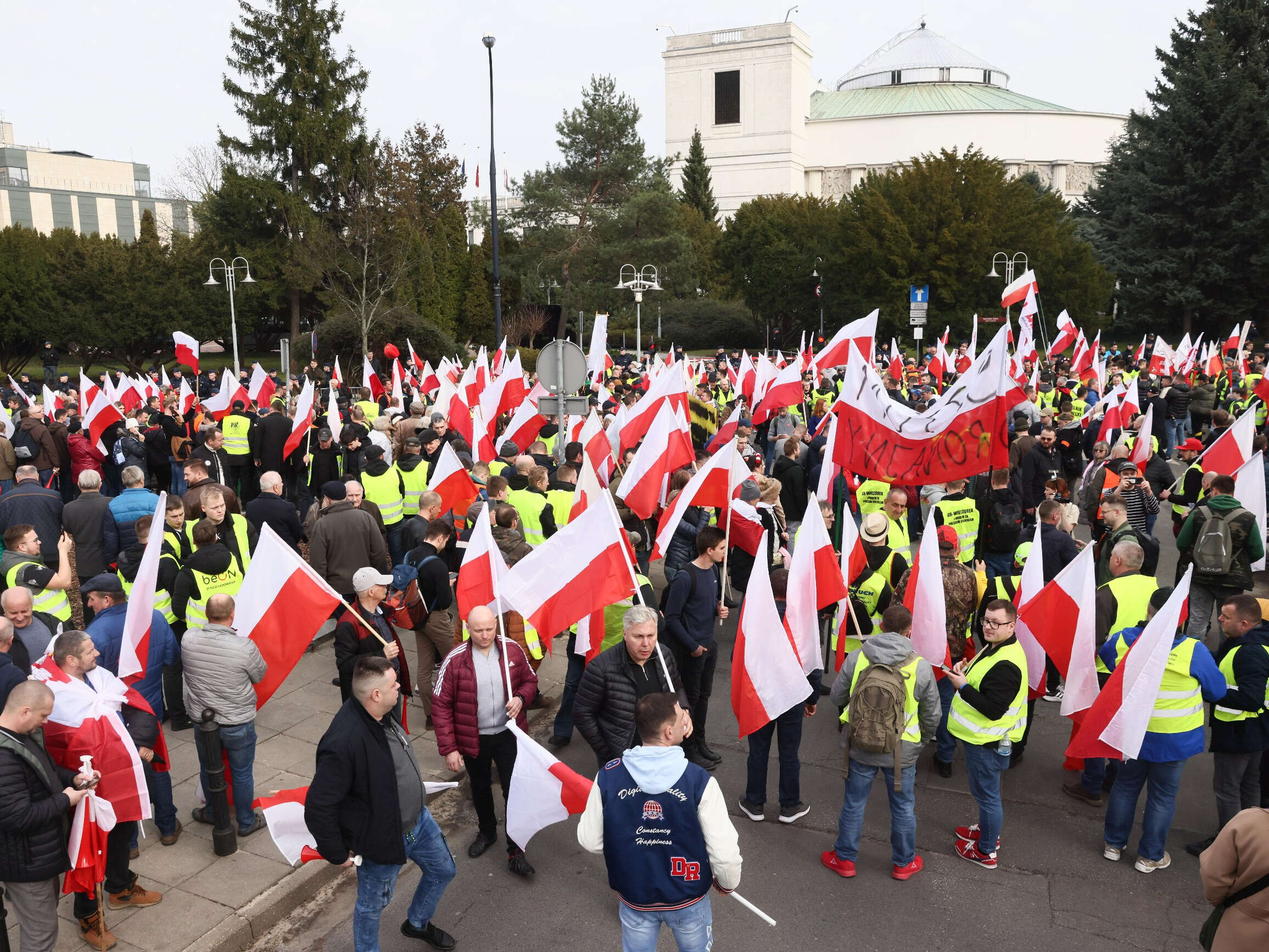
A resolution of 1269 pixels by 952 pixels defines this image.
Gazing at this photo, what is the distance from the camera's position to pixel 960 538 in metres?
9.02

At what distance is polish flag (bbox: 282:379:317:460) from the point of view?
13.3 meters

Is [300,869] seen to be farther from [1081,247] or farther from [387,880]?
[1081,247]

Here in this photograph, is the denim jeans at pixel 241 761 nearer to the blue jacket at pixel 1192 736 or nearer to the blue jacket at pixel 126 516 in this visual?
the blue jacket at pixel 126 516

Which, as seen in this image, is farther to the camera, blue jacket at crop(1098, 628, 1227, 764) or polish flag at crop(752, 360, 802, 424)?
polish flag at crop(752, 360, 802, 424)

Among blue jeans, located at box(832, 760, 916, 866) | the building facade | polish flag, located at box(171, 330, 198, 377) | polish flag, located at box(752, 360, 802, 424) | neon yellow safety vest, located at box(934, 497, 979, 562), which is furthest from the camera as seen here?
the building facade

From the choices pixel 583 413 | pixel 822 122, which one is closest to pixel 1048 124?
pixel 822 122

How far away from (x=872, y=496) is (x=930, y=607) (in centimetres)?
374

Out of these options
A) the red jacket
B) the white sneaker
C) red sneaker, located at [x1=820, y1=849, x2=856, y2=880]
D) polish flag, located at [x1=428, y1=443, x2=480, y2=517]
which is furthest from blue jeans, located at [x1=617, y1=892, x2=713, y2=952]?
polish flag, located at [x1=428, y1=443, x2=480, y2=517]

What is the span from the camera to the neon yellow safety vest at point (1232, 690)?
18.8 feet

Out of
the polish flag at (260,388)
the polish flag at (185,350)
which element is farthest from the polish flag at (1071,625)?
the polish flag at (185,350)

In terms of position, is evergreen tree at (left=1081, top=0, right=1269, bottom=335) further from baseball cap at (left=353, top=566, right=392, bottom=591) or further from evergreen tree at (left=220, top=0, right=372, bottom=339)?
baseball cap at (left=353, top=566, right=392, bottom=591)

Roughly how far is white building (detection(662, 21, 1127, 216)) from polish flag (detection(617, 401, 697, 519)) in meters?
87.4

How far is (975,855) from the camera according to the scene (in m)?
5.99

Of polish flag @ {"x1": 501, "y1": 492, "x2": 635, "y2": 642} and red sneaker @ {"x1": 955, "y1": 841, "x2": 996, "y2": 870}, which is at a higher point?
polish flag @ {"x1": 501, "y1": 492, "x2": 635, "y2": 642}
